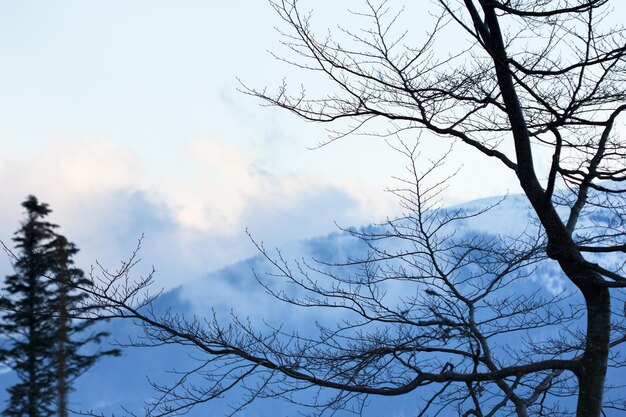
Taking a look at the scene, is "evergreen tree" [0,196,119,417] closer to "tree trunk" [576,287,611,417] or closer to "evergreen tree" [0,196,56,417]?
"evergreen tree" [0,196,56,417]

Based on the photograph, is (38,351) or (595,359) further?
(38,351)

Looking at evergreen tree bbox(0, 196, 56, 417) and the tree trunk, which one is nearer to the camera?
the tree trunk

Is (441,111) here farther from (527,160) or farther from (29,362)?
(29,362)

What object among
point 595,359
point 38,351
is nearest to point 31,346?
point 38,351

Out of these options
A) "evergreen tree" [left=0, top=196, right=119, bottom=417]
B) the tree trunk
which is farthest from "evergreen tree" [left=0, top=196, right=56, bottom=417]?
the tree trunk

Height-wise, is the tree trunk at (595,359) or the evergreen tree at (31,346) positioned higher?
the evergreen tree at (31,346)

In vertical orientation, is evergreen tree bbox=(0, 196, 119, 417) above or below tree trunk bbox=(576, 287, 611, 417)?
above

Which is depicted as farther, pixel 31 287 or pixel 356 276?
pixel 31 287

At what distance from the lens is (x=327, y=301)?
15.8 ft

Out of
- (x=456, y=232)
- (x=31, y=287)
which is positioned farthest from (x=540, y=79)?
(x=31, y=287)

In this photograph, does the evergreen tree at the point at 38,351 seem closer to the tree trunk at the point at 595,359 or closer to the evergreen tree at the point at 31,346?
the evergreen tree at the point at 31,346

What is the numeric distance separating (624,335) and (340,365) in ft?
7.10

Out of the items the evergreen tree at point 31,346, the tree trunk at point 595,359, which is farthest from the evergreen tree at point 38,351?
the tree trunk at point 595,359

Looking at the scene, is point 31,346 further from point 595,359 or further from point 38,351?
point 595,359
